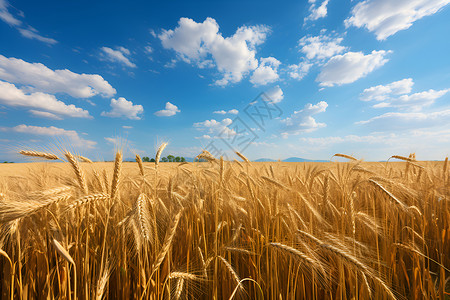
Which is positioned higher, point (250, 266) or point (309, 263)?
point (309, 263)

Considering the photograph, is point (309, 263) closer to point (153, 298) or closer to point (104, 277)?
point (153, 298)

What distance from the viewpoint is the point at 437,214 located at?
2.82m

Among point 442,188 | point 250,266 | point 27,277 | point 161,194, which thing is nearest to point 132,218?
point 27,277

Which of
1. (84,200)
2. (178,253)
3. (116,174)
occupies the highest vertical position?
(116,174)

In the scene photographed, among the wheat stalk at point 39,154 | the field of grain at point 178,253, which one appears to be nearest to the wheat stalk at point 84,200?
the field of grain at point 178,253

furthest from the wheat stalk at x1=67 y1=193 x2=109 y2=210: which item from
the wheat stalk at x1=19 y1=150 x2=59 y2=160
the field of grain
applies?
the wheat stalk at x1=19 y1=150 x2=59 y2=160

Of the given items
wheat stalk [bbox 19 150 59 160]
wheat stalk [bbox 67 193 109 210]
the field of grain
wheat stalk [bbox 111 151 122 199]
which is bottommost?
the field of grain

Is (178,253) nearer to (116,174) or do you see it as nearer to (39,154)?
(116,174)

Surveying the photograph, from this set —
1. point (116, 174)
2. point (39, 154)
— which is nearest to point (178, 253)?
point (116, 174)

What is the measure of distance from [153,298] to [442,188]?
13.3ft

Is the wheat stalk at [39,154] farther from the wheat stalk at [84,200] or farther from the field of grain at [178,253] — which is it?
the wheat stalk at [84,200]

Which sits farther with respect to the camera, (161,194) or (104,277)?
(161,194)

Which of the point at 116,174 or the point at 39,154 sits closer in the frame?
the point at 116,174

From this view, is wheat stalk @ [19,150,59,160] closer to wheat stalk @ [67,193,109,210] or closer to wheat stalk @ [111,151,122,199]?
wheat stalk @ [111,151,122,199]
